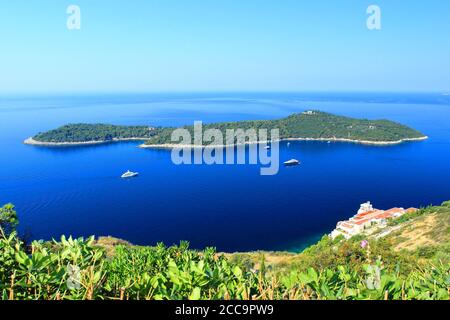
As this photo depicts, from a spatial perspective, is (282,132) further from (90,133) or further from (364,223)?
(364,223)

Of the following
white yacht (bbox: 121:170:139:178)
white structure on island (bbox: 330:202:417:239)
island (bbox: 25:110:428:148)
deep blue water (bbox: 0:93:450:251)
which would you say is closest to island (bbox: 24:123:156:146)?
island (bbox: 25:110:428:148)

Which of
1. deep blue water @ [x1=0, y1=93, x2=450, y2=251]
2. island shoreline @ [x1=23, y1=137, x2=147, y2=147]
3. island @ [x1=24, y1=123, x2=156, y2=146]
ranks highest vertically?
island @ [x1=24, y1=123, x2=156, y2=146]

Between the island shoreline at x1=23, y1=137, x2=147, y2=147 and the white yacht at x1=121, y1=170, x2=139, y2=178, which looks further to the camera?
the island shoreline at x1=23, y1=137, x2=147, y2=147

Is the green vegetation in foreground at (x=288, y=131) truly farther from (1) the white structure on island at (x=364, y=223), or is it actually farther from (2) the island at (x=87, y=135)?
(1) the white structure on island at (x=364, y=223)

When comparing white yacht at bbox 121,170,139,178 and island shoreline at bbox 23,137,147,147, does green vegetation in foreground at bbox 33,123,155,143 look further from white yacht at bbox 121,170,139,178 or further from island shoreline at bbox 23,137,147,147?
white yacht at bbox 121,170,139,178

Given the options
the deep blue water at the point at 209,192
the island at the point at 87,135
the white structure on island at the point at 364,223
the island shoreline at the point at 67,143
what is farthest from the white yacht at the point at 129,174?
the white structure on island at the point at 364,223

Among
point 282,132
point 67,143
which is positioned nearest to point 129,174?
point 67,143

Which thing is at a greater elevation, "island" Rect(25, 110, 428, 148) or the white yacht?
"island" Rect(25, 110, 428, 148)
